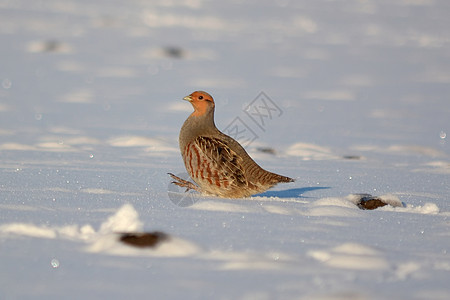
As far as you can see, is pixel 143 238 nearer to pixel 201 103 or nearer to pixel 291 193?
pixel 201 103

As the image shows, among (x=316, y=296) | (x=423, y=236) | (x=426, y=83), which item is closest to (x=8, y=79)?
(x=426, y=83)

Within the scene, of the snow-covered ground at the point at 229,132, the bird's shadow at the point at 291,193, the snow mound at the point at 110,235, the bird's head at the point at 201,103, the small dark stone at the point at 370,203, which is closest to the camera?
the snow-covered ground at the point at 229,132

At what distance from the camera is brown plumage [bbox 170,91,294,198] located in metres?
3.92

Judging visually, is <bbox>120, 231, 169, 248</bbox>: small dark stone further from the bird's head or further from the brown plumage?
the bird's head

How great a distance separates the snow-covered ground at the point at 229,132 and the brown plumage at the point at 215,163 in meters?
0.12

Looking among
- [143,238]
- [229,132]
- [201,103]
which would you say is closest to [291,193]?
[201,103]

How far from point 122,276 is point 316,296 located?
0.65 metres

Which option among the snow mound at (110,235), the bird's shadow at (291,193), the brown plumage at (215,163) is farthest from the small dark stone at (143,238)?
the bird's shadow at (291,193)

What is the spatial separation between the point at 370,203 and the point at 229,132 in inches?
140

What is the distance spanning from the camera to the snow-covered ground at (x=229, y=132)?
2.29 m

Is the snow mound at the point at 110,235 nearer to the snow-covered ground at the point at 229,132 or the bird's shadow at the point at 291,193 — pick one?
the snow-covered ground at the point at 229,132

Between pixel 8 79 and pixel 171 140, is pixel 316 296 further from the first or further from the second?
pixel 8 79

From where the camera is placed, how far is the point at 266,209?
136 inches

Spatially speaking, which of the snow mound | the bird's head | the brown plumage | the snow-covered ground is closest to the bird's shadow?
the snow-covered ground
